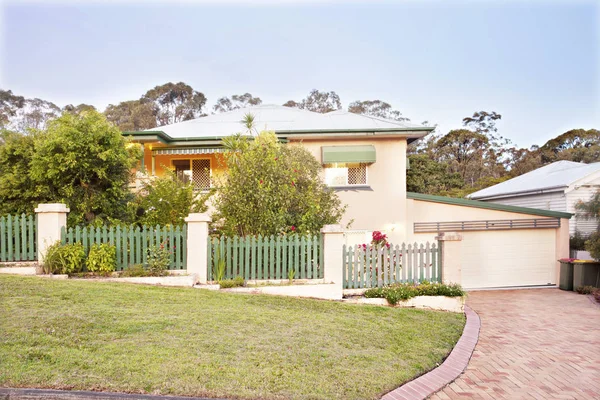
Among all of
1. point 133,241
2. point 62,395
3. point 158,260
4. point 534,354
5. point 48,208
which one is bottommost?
point 534,354

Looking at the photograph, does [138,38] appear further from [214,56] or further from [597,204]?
[597,204]

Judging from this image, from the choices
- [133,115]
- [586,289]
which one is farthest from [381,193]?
[133,115]

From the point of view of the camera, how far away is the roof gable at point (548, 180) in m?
17.3

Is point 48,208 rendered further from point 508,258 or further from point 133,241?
point 508,258

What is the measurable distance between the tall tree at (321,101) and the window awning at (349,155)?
96.4 ft

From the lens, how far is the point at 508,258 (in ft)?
52.5

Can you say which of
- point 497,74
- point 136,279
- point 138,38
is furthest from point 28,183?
point 497,74

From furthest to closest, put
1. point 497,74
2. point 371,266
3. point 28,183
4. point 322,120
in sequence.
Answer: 1. point 322,120
2. point 497,74
3. point 28,183
4. point 371,266

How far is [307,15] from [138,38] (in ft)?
13.6

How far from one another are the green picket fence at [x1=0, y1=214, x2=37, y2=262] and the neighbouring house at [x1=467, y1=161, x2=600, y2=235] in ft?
56.8

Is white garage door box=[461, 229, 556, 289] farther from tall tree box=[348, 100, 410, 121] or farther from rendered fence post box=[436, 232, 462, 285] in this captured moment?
tall tree box=[348, 100, 410, 121]

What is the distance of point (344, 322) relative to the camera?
25.3 ft

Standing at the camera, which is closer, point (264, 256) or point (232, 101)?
point (264, 256)

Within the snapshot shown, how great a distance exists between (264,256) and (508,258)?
10.3 m
